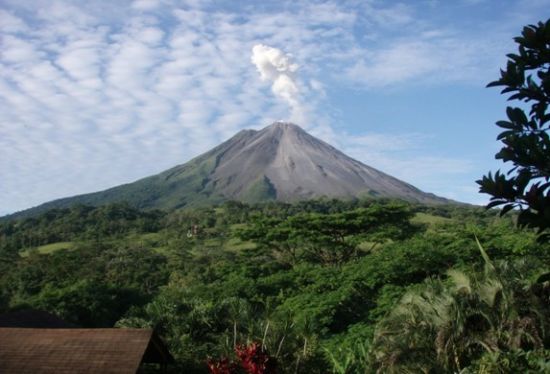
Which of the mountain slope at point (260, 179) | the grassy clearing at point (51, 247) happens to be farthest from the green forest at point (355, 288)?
the mountain slope at point (260, 179)

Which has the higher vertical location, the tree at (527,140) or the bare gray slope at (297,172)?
the bare gray slope at (297,172)

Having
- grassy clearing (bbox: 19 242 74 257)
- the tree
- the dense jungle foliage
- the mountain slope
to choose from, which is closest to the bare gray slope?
the mountain slope

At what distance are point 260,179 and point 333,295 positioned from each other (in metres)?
94.3

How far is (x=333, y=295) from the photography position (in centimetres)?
1898

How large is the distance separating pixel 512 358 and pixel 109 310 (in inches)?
871

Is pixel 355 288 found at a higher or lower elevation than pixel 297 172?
lower

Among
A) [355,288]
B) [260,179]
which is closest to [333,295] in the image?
[355,288]

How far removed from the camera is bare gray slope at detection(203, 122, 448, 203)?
110 m

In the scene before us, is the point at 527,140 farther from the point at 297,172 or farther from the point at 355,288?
the point at 297,172

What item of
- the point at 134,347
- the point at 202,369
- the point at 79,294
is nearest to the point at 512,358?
the point at 134,347

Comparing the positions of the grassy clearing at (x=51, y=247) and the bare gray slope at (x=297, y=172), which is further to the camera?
the bare gray slope at (x=297, y=172)

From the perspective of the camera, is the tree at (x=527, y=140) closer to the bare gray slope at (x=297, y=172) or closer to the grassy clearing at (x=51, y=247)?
the grassy clearing at (x=51, y=247)

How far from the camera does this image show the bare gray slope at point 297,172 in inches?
4331

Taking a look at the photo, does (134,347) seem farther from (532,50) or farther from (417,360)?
(532,50)
